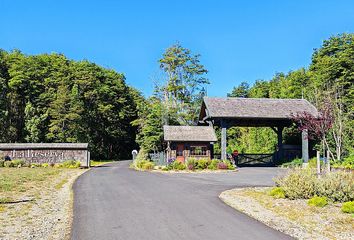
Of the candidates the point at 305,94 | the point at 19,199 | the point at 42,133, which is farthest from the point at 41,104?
the point at 19,199

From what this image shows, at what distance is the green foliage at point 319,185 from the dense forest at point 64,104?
41023 mm

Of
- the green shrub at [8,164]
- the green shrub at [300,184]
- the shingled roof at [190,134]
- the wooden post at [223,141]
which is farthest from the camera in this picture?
the green shrub at [8,164]

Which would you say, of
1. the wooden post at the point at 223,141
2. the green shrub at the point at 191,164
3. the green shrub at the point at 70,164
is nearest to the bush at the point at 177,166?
the green shrub at the point at 191,164

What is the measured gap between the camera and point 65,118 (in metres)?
49.3

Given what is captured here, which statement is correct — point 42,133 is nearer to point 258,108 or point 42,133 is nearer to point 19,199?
point 258,108

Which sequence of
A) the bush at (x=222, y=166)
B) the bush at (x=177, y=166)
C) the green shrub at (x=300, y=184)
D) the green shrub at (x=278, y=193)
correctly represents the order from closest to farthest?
1. the green shrub at (x=300, y=184)
2. the green shrub at (x=278, y=193)
3. the bush at (x=177, y=166)
4. the bush at (x=222, y=166)

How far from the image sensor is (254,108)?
3278 cm

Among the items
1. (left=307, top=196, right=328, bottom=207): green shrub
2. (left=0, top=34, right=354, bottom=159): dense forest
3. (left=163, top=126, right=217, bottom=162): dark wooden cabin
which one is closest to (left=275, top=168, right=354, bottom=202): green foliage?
(left=307, top=196, right=328, bottom=207): green shrub

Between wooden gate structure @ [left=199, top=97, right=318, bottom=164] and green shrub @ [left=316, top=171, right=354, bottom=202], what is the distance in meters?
18.0

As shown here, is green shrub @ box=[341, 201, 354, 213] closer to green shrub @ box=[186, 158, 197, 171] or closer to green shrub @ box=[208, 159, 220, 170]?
→ green shrub @ box=[186, 158, 197, 171]

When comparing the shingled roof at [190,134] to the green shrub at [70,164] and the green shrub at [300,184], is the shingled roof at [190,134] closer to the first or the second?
the green shrub at [70,164]

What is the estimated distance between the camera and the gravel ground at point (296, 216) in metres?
7.96

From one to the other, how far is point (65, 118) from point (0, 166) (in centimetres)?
1512

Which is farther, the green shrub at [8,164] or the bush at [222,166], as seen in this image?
the green shrub at [8,164]
